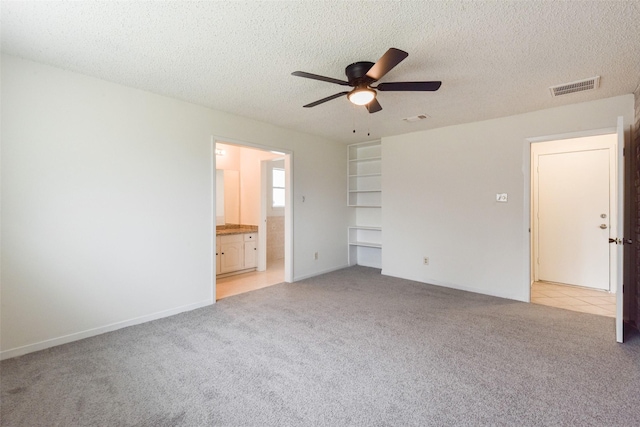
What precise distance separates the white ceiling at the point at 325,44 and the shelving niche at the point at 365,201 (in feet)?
8.27

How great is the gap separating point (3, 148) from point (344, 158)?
4585 millimetres

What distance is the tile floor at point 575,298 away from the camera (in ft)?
11.7

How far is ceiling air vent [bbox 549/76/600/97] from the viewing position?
2814 mm

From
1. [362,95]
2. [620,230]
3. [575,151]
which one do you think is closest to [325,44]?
[362,95]

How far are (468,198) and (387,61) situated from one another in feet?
9.74

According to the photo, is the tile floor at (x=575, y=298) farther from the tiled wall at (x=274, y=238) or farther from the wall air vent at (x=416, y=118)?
the tiled wall at (x=274, y=238)

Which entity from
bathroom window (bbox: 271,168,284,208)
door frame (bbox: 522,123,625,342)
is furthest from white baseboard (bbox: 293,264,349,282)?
door frame (bbox: 522,123,625,342)

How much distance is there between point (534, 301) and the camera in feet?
12.6

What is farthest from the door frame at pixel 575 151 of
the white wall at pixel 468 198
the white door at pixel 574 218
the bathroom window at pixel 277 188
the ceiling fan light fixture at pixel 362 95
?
→ the bathroom window at pixel 277 188

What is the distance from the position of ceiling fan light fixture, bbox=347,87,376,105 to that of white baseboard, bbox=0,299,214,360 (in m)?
2.95

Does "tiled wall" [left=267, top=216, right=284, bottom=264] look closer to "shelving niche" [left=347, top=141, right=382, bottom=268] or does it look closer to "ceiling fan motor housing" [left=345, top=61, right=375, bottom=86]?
"shelving niche" [left=347, top=141, right=382, bottom=268]

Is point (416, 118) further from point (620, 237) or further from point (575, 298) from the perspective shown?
point (575, 298)

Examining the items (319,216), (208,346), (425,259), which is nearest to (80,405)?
(208,346)

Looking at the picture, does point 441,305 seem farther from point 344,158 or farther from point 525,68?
point 344,158
